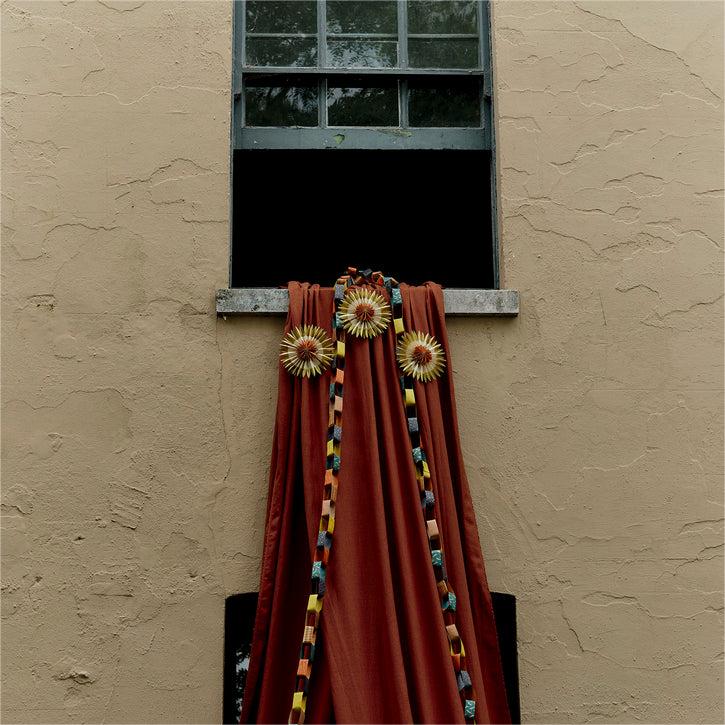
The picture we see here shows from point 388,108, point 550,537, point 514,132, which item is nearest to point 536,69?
point 514,132

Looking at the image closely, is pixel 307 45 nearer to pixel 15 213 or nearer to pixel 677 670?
pixel 15 213

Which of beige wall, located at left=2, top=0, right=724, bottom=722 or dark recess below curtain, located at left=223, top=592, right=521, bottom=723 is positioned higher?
beige wall, located at left=2, top=0, right=724, bottom=722

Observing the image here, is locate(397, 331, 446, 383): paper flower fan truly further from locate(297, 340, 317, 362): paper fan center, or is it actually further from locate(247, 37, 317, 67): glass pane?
locate(247, 37, 317, 67): glass pane

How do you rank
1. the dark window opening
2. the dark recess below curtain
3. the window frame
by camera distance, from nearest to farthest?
the dark recess below curtain, the window frame, the dark window opening

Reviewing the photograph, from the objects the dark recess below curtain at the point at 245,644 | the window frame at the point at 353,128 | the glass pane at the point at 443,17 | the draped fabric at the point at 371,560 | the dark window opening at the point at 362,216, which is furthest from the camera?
the dark window opening at the point at 362,216

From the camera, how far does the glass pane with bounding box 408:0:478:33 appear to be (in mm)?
4070

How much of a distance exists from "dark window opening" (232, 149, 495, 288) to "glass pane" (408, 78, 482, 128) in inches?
6.4

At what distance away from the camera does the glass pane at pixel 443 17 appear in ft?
13.4

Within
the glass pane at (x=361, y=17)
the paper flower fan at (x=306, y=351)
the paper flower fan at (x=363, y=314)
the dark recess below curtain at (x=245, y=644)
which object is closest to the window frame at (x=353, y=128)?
the glass pane at (x=361, y=17)

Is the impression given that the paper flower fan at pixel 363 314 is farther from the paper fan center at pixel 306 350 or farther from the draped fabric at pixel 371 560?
the paper fan center at pixel 306 350

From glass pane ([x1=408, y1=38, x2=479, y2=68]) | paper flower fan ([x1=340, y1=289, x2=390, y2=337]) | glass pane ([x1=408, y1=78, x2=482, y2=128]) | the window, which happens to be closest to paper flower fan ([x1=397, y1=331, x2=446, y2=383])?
paper flower fan ([x1=340, y1=289, x2=390, y2=337])

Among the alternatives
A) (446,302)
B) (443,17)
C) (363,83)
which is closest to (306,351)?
(446,302)

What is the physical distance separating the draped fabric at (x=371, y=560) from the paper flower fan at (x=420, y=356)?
4cm

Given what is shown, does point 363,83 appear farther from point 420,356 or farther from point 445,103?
point 420,356
